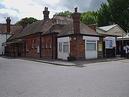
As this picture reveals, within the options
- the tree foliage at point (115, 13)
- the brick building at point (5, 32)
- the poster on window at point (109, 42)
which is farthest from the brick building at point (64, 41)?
the tree foliage at point (115, 13)

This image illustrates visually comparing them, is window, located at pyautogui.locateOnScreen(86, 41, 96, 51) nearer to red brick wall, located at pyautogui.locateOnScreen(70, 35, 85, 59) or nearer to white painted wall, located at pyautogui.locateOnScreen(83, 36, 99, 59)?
white painted wall, located at pyautogui.locateOnScreen(83, 36, 99, 59)

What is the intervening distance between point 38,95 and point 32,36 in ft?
117

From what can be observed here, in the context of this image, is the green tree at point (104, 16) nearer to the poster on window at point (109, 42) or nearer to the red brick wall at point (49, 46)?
the poster on window at point (109, 42)

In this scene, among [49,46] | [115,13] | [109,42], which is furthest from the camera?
[115,13]

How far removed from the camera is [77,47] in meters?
32.2

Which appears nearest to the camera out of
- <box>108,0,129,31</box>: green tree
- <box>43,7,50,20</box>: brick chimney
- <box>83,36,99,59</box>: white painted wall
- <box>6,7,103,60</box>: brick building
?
<box>6,7,103,60</box>: brick building

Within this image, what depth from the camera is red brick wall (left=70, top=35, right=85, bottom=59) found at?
32281 millimetres

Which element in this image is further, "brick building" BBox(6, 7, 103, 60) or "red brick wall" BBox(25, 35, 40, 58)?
"red brick wall" BBox(25, 35, 40, 58)

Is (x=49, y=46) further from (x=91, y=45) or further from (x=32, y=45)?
(x=32, y=45)

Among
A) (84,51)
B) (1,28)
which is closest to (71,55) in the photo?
(84,51)

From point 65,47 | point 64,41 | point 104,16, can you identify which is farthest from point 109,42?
point 104,16

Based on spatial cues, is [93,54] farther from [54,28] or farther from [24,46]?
[24,46]

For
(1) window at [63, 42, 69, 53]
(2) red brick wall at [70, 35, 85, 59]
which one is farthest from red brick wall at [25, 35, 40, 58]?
(2) red brick wall at [70, 35, 85, 59]

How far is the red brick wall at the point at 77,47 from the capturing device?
106 ft
